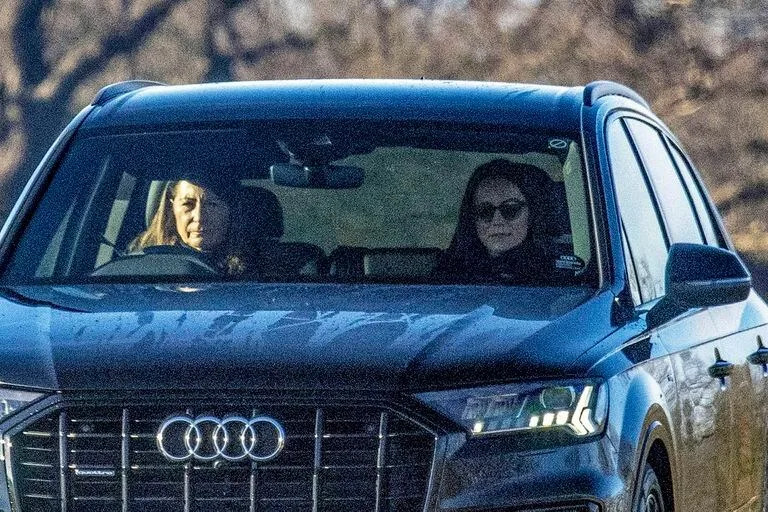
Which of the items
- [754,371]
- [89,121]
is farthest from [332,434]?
[754,371]

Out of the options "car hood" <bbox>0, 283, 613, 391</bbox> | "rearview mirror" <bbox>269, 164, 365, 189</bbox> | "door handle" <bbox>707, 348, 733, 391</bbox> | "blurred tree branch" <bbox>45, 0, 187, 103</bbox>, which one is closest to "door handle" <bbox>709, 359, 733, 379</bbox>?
"door handle" <bbox>707, 348, 733, 391</bbox>

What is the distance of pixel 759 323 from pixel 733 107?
19218 mm

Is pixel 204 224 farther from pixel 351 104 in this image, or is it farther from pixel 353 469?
pixel 353 469

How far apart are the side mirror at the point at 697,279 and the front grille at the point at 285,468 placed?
131 centimetres

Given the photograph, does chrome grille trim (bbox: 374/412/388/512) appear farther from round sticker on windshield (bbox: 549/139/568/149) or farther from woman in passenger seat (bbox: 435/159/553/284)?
round sticker on windshield (bbox: 549/139/568/149)

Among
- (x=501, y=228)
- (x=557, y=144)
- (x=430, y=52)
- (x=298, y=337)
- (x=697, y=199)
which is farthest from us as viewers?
(x=430, y=52)

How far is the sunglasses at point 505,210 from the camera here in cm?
637

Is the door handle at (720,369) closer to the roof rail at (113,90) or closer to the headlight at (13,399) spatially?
the roof rail at (113,90)

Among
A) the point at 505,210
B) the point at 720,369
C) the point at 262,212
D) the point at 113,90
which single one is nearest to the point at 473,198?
the point at 505,210

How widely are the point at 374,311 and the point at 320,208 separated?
1673 millimetres

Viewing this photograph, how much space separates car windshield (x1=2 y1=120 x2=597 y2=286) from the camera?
617 centimetres

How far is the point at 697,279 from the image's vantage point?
616 cm

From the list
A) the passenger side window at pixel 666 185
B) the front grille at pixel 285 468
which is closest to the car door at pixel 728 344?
the passenger side window at pixel 666 185

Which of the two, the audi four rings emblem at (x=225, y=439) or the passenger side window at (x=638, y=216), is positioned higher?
the passenger side window at (x=638, y=216)
